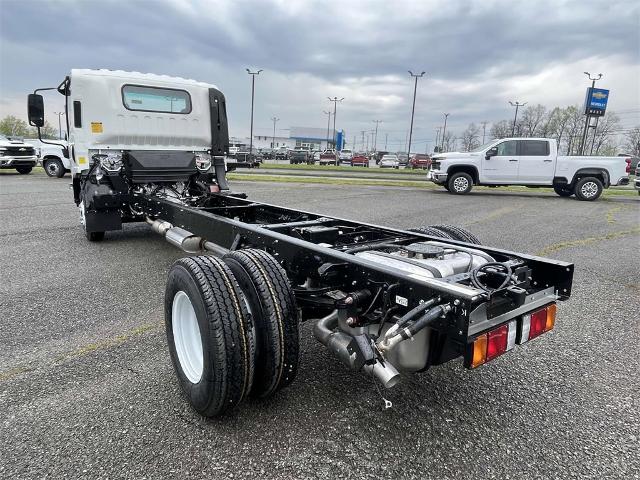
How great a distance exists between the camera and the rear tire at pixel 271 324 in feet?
7.58

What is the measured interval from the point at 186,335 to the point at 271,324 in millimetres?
747

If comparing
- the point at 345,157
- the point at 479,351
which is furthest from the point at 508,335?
the point at 345,157

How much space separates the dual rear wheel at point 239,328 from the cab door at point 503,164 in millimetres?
14430

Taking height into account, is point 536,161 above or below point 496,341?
above

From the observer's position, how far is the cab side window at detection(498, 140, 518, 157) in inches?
597

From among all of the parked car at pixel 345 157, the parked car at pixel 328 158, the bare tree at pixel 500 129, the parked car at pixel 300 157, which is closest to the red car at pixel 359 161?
the parked car at pixel 345 157

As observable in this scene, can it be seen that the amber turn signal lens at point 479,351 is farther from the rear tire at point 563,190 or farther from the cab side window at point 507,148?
the rear tire at point 563,190

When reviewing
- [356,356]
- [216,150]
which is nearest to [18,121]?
[216,150]

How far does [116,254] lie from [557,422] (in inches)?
210

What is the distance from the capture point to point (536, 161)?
15.0m

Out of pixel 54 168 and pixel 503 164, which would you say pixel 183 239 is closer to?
pixel 503 164

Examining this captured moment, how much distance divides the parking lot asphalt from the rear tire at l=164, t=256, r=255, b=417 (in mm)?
175

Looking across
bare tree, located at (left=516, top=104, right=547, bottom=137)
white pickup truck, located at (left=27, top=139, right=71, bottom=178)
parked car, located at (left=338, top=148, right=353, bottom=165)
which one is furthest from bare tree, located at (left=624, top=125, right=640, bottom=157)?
A: white pickup truck, located at (left=27, top=139, right=71, bottom=178)

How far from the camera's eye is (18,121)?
90.3 m
